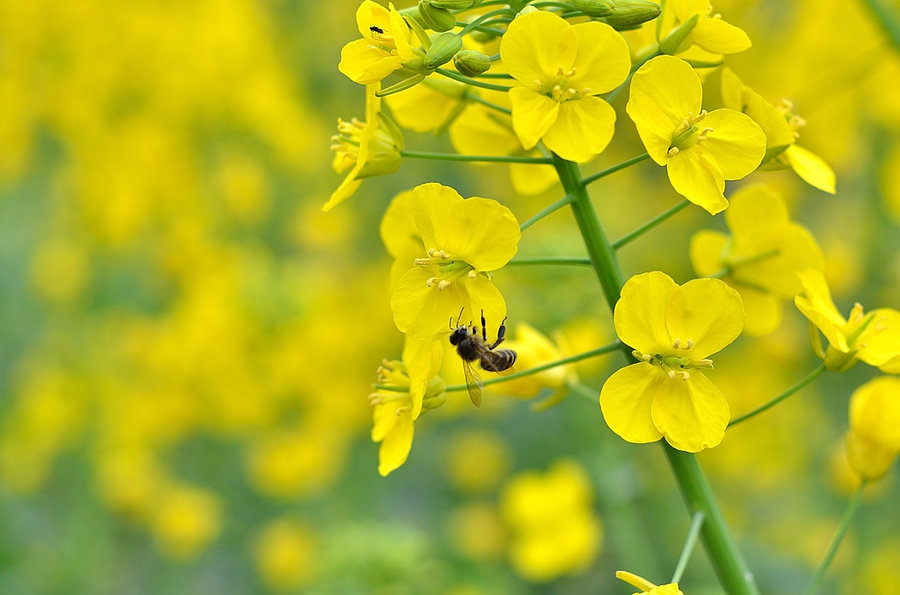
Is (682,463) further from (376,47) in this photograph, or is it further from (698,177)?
(376,47)

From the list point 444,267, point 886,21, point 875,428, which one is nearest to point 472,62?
point 444,267

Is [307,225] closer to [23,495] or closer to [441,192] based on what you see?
[23,495]

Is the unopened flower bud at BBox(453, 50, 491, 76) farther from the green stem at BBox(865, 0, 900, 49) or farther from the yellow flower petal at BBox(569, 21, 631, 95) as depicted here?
the green stem at BBox(865, 0, 900, 49)

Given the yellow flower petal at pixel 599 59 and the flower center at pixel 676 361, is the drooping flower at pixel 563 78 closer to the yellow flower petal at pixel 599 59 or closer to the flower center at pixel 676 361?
the yellow flower petal at pixel 599 59

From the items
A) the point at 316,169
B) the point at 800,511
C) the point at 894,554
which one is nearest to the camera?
the point at 894,554

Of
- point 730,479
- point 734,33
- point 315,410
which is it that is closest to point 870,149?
point 730,479

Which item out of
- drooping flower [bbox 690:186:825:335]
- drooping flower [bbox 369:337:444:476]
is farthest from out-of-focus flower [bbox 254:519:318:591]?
drooping flower [bbox 690:186:825:335]
